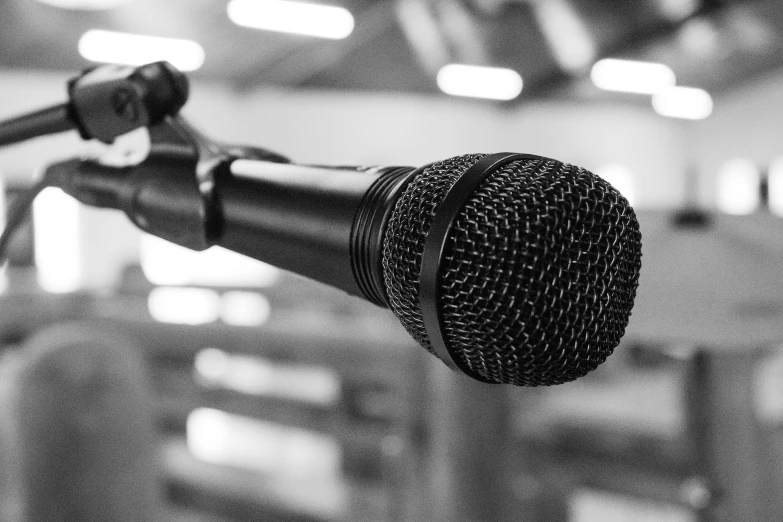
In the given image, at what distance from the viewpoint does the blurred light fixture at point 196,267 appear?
8.86 m

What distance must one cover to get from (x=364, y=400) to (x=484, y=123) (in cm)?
805

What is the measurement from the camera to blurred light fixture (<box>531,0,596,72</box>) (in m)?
6.51

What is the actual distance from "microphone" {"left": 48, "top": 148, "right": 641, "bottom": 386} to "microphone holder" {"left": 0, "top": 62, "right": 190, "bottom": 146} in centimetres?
17

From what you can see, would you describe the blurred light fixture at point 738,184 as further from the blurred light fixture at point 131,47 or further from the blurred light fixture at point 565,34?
the blurred light fixture at point 131,47

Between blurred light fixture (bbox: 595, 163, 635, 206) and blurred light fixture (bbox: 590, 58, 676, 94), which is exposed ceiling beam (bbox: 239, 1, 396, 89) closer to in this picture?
blurred light fixture (bbox: 590, 58, 676, 94)

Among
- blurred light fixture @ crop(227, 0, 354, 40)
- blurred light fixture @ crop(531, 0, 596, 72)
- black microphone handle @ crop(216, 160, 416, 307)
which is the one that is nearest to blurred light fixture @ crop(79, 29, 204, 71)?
blurred light fixture @ crop(227, 0, 354, 40)

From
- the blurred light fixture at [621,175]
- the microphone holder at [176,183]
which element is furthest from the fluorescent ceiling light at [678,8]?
the microphone holder at [176,183]

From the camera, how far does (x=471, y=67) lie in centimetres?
792

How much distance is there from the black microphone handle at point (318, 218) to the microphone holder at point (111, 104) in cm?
8

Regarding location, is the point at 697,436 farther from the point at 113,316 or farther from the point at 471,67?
the point at 471,67

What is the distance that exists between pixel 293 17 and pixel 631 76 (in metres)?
4.33

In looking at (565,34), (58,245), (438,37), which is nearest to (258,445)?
(438,37)

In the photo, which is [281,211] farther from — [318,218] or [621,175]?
[621,175]

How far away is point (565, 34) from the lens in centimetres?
721
